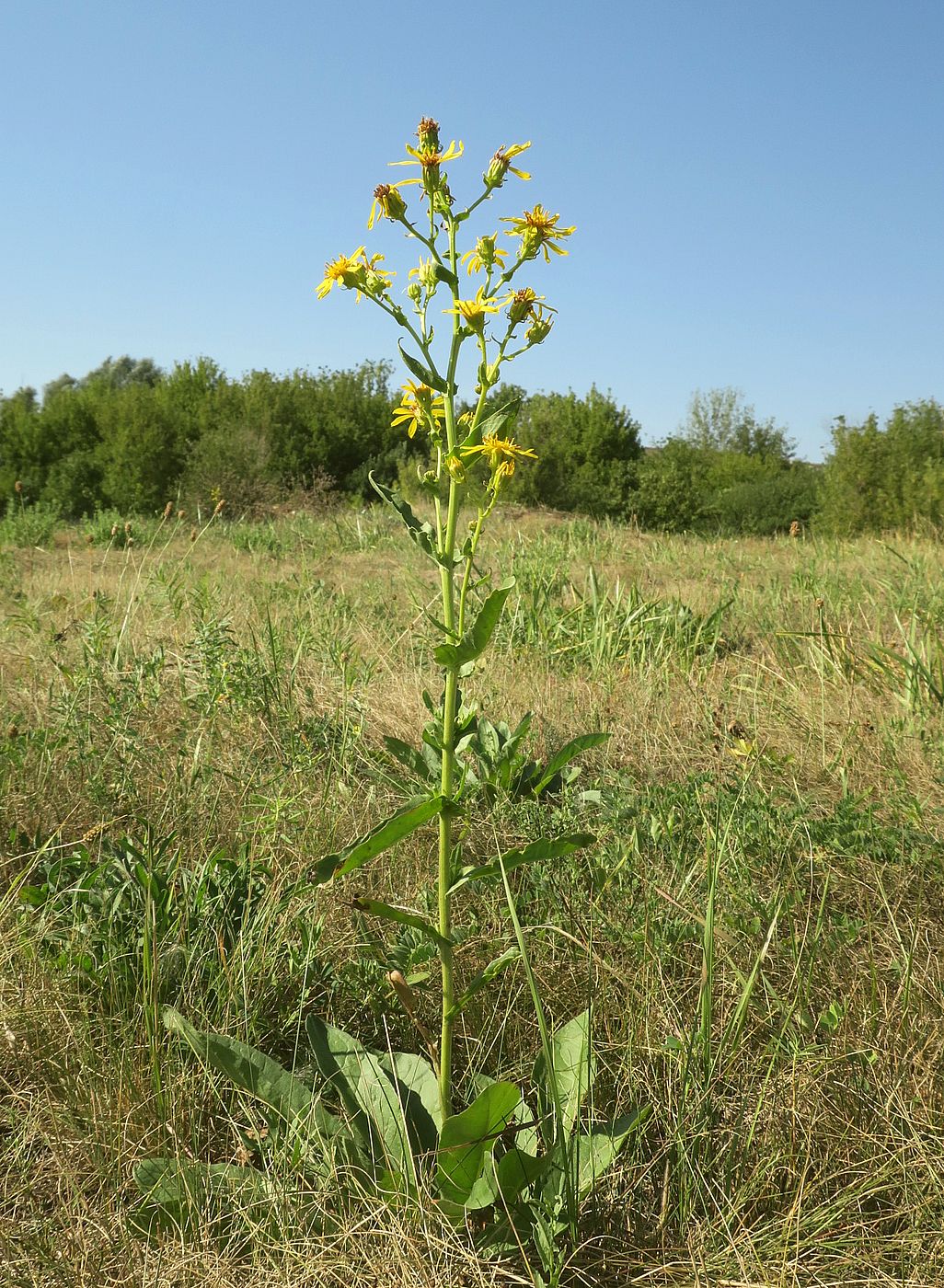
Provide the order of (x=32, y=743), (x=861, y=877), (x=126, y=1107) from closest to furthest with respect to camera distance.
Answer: (x=126, y=1107), (x=861, y=877), (x=32, y=743)

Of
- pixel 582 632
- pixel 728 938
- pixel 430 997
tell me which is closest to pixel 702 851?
pixel 728 938

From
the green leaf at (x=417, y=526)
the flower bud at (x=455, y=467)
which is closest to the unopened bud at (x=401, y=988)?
the green leaf at (x=417, y=526)

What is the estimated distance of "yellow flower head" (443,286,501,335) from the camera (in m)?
1.35

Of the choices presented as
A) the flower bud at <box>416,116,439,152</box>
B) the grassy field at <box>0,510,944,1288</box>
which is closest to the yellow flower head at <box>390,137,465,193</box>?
the flower bud at <box>416,116,439,152</box>

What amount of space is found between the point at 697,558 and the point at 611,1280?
5.80 m

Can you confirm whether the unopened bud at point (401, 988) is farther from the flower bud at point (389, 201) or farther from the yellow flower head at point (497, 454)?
the flower bud at point (389, 201)

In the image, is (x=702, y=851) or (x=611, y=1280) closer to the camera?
(x=611, y=1280)

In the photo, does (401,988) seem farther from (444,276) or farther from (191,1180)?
(444,276)

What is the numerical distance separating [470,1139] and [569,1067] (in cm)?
24

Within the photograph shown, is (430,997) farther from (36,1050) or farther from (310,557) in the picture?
(310,557)

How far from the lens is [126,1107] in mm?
1416

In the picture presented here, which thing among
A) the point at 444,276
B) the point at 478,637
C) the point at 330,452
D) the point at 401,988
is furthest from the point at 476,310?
the point at 330,452

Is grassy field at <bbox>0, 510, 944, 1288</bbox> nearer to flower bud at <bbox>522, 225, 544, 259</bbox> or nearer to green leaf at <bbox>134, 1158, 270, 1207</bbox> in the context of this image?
green leaf at <bbox>134, 1158, 270, 1207</bbox>

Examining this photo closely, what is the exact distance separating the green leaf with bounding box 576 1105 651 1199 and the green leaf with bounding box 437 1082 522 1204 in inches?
5.1
